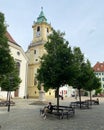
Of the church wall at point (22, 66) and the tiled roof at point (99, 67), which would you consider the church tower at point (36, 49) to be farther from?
the tiled roof at point (99, 67)

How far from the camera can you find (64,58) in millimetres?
19062

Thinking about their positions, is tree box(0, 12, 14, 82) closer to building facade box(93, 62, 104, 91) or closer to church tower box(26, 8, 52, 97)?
church tower box(26, 8, 52, 97)

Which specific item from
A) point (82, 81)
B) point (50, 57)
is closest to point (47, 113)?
point (50, 57)

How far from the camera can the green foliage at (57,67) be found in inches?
728

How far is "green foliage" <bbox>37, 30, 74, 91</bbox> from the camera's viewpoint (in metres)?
18.5

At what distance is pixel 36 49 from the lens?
67375mm

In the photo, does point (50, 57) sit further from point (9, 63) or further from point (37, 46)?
point (37, 46)

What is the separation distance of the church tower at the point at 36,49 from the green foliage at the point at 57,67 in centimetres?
4357

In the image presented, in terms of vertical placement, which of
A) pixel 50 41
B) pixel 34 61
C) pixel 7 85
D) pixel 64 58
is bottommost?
pixel 7 85

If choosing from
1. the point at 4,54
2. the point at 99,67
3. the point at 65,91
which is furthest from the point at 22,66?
the point at 99,67

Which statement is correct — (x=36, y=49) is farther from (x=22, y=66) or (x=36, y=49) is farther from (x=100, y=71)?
(x=100, y=71)

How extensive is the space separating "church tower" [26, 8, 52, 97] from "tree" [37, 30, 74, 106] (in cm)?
4358

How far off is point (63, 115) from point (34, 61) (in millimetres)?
50652

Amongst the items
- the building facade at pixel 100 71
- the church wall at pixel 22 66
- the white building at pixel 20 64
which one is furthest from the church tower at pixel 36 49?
the building facade at pixel 100 71
